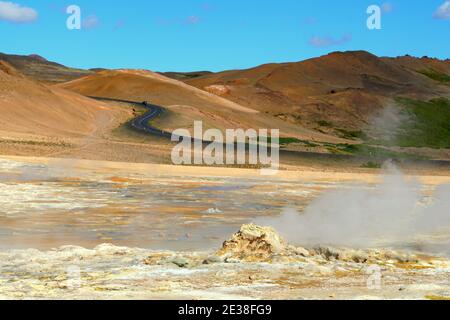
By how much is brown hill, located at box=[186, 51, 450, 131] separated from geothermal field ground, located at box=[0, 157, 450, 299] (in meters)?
73.8

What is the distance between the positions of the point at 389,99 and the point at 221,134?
55711 millimetres

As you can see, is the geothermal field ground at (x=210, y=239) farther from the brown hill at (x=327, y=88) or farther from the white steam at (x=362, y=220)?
the brown hill at (x=327, y=88)

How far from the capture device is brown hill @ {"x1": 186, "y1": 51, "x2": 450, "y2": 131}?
114 m

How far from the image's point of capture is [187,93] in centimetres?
11931

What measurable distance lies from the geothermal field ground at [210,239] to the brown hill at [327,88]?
242 ft

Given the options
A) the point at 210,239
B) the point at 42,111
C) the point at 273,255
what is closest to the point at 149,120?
the point at 42,111

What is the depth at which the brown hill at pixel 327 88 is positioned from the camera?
114 metres

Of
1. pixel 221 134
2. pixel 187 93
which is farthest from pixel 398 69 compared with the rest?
pixel 221 134

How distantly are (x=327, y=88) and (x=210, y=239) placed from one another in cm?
12505

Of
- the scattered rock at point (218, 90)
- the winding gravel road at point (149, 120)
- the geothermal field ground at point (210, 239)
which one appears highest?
the scattered rock at point (218, 90)

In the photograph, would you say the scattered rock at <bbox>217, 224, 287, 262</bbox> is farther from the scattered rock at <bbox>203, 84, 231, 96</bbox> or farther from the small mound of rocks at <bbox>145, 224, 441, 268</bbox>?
the scattered rock at <bbox>203, 84, 231, 96</bbox>

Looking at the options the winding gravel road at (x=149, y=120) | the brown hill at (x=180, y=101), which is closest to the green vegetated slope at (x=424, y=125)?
the brown hill at (x=180, y=101)

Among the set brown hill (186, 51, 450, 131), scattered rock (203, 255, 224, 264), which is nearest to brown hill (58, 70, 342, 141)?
brown hill (186, 51, 450, 131)
